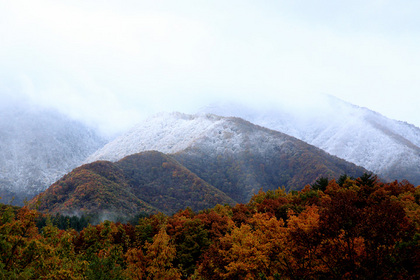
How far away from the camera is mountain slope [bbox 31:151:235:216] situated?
128 m

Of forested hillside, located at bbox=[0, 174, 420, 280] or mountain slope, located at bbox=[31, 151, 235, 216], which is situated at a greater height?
forested hillside, located at bbox=[0, 174, 420, 280]

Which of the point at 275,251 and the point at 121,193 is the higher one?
the point at 275,251

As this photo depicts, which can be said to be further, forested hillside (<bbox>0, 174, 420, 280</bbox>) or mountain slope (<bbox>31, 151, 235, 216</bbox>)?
mountain slope (<bbox>31, 151, 235, 216</bbox>)

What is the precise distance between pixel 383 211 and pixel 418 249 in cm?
327

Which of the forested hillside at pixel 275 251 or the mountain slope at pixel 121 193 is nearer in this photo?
the forested hillside at pixel 275 251

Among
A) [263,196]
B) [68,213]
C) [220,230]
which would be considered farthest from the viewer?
[68,213]

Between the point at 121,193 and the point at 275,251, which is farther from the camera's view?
the point at 121,193

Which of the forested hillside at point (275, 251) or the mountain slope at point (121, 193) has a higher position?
the forested hillside at point (275, 251)

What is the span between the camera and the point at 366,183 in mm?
54375

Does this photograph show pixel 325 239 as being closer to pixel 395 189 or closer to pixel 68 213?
pixel 395 189

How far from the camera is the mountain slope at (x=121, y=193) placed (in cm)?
12750

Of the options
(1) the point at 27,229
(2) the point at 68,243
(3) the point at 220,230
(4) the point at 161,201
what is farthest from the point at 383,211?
(4) the point at 161,201

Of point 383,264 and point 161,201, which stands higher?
point 383,264

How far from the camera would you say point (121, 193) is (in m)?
147
